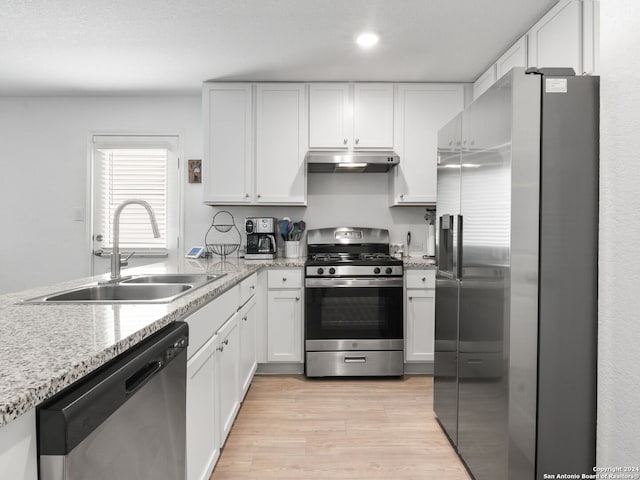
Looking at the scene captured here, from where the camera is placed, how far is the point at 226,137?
11.6 ft

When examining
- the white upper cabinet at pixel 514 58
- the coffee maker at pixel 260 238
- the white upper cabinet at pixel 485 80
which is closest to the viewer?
the white upper cabinet at pixel 514 58

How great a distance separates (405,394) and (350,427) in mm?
682

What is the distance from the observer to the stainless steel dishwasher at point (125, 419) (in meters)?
0.71

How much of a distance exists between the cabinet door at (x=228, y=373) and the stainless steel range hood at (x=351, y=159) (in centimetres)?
158

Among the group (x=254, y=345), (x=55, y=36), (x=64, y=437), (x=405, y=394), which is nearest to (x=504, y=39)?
Answer: (x=405, y=394)

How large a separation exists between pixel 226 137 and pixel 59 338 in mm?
2807

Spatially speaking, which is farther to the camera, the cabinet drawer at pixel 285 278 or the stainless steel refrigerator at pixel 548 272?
the cabinet drawer at pixel 285 278

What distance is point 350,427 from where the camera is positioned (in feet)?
7.99

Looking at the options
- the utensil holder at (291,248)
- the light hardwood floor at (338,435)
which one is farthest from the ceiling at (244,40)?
the light hardwood floor at (338,435)

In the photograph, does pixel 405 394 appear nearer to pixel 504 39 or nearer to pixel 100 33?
pixel 504 39

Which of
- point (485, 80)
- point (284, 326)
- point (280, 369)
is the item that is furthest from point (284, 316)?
point (485, 80)

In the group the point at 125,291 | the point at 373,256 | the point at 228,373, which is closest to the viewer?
the point at 125,291

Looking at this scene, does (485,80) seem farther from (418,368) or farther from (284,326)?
(284,326)

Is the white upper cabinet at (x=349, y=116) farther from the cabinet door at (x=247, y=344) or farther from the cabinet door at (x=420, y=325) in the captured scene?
the cabinet door at (x=247, y=344)
